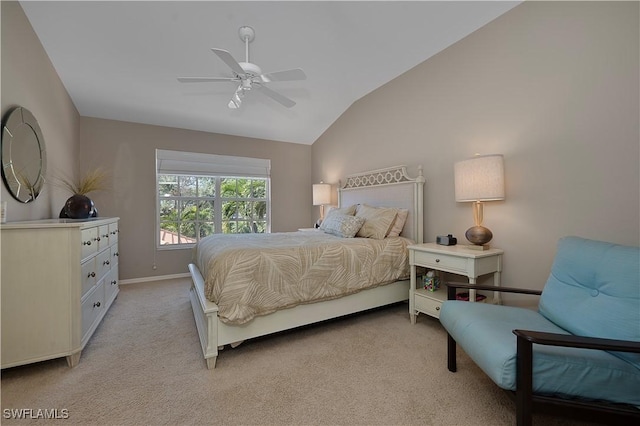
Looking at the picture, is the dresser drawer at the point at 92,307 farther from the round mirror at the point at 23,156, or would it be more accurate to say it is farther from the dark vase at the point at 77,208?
the round mirror at the point at 23,156

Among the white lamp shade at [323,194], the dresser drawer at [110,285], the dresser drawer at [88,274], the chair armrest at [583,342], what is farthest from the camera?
the white lamp shade at [323,194]

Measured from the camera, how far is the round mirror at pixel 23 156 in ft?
6.22

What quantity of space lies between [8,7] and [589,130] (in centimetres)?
433

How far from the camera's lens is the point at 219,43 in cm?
259

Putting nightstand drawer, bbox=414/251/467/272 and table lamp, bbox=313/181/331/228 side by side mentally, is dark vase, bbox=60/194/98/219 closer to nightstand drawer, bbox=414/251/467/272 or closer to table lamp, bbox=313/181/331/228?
table lamp, bbox=313/181/331/228

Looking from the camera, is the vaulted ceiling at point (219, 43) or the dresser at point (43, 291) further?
the vaulted ceiling at point (219, 43)

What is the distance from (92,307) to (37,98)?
6.35ft

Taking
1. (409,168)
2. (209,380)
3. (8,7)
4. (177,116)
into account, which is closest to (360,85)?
(409,168)

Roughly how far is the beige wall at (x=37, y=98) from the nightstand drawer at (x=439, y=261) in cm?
333

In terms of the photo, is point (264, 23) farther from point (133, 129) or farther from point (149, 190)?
point (149, 190)

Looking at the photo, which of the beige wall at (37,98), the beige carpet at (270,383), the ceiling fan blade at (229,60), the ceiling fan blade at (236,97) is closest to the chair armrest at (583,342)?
the beige carpet at (270,383)

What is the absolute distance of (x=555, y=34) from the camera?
2000mm

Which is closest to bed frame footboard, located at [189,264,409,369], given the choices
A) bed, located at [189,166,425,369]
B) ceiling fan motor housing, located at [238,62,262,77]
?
bed, located at [189,166,425,369]

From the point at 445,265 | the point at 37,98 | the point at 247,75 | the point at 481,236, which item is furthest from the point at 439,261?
the point at 37,98
